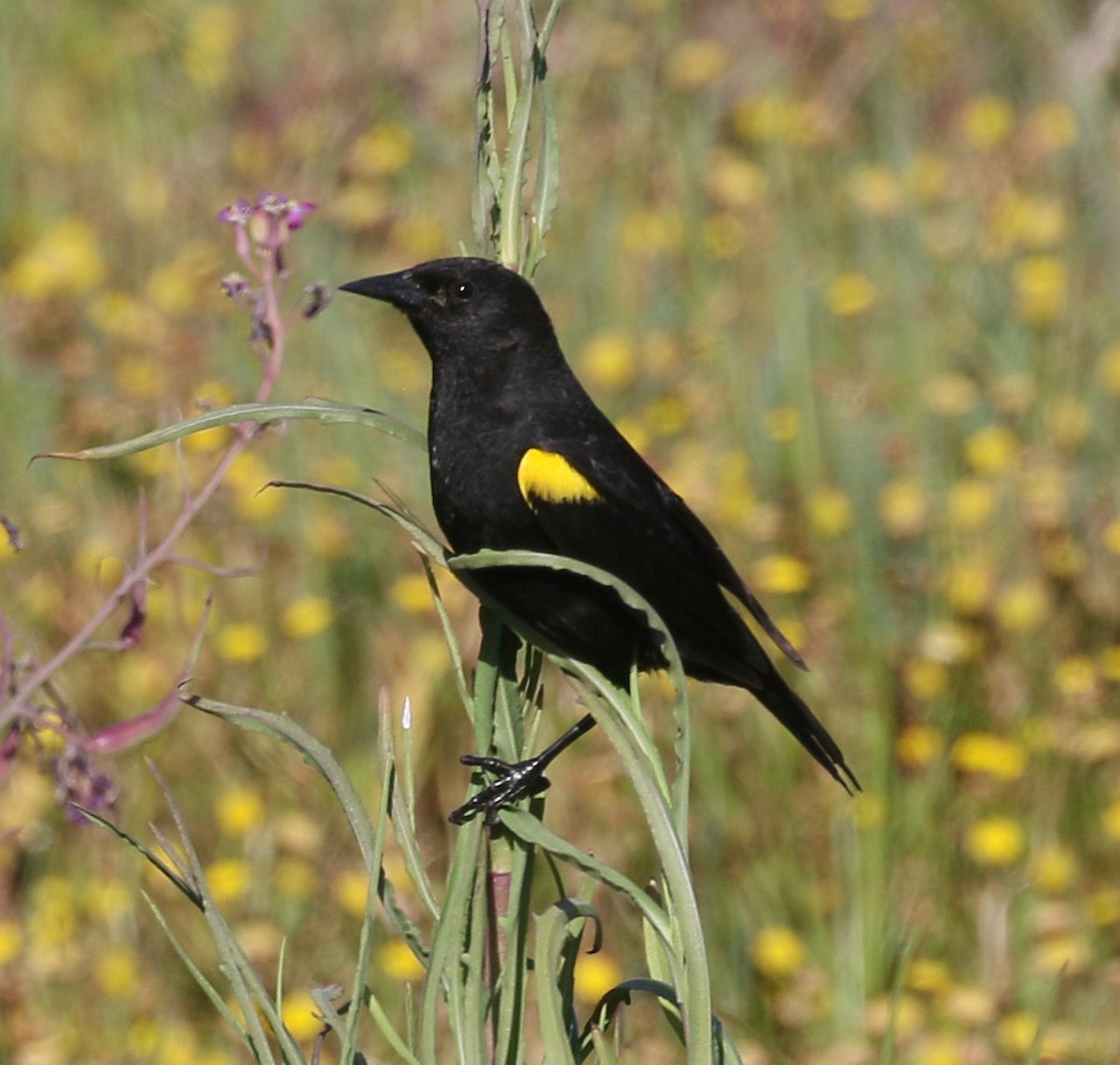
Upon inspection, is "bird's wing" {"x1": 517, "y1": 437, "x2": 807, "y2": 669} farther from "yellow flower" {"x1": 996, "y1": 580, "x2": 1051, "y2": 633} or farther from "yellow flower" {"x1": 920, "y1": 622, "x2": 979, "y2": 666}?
"yellow flower" {"x1": 996, "y1": 580, "x2": 1051, "y2": 633}

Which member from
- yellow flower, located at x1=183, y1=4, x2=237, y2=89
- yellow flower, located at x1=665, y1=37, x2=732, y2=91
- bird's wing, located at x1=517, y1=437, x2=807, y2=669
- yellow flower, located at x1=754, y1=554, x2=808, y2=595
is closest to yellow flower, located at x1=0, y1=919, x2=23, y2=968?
bird's wing, located at x1=517, y1=437, x2=807, y2=669

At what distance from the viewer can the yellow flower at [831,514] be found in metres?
3.81

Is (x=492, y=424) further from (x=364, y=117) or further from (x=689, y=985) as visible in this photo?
(x=364, y=117)

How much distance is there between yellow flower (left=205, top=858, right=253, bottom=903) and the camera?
3.25 m

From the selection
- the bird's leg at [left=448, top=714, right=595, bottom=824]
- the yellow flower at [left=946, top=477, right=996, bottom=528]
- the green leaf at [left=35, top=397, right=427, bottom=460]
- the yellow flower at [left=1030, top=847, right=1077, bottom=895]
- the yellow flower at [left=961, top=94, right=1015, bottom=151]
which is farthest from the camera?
the yellow flower at [left=961, top=94, right=1015, bottom=151]

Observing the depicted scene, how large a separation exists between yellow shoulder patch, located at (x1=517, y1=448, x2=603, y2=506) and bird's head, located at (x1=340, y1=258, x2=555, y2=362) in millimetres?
177

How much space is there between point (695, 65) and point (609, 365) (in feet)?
6.03

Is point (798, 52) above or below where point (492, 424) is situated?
above

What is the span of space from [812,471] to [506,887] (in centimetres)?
248

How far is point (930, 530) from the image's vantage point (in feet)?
12.8

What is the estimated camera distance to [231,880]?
3.26 metres

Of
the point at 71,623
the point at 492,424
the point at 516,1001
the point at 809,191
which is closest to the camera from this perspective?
the point at 516,1001

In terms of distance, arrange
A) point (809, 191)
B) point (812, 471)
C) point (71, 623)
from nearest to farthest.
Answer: point (71, 623)
point (812, 471)
point (809, 191)

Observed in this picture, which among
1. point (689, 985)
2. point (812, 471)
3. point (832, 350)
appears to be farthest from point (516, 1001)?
point (832, 350)
